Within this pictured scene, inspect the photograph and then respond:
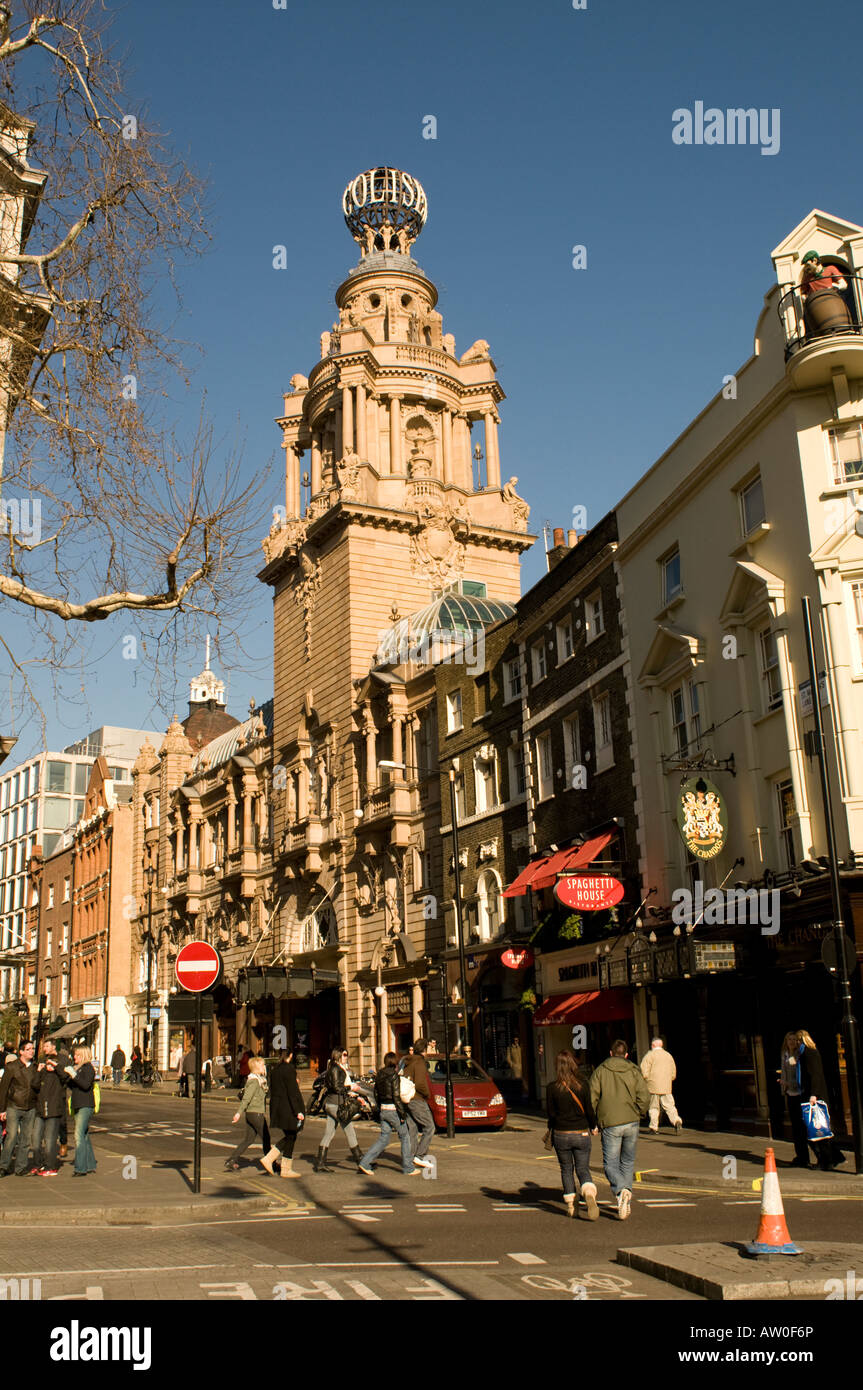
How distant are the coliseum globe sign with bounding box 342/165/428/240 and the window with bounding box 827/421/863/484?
48.1 meters

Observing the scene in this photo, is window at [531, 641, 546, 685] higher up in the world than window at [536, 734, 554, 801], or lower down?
higher up

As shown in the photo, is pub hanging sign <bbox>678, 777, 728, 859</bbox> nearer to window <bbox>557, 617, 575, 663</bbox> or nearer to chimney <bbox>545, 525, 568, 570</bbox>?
window <bbox>557, 617, 575, 663</bbox>

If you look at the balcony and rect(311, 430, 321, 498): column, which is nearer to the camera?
the balcony

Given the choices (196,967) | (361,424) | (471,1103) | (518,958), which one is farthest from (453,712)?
(196,967)

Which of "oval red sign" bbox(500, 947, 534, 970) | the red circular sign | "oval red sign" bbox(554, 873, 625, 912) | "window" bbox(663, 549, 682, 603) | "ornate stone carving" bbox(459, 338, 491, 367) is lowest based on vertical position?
the red circular sign

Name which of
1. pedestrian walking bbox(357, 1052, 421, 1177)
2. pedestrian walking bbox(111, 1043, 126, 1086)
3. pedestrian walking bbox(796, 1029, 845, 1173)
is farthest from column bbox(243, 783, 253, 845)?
pedestrian walking bbox(796, 1029, 845, 1173)

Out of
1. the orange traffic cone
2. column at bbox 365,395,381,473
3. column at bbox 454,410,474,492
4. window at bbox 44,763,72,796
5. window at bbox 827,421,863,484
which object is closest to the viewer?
the orange traffic cone

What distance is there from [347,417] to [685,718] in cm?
3372

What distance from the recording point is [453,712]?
1671 inches

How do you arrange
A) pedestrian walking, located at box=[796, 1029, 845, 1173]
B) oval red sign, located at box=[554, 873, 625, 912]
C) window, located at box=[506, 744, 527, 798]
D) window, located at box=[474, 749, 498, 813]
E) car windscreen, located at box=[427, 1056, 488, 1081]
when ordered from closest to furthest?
pedestrian walking, located at box=[796, 1029, 845, 1173] < oval red sign, located at box=[554, 873, 625, 912] < car windscreen, located at box=[427, 1056, 488, 1081] < window, located at box=[506, 744, 527, 798] < window, located at box=[474, 749, 498, 813]

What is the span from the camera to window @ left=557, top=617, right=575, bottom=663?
33625mm

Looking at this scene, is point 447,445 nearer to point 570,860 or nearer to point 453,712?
point 453,712
